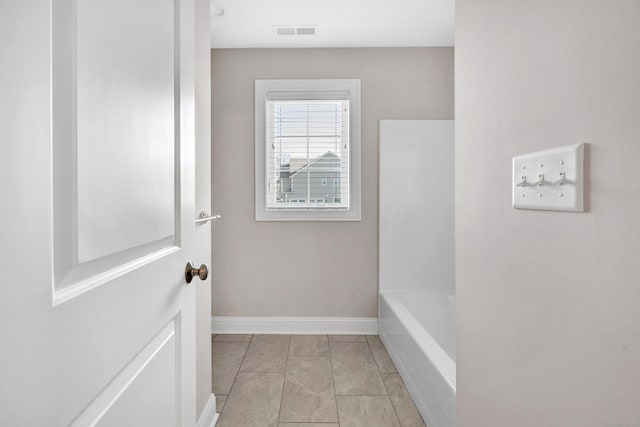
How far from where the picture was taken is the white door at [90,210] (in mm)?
394

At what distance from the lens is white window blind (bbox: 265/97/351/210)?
309 centimetres

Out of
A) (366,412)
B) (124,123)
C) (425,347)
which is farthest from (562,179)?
(366,412)

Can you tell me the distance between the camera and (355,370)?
2.42 m

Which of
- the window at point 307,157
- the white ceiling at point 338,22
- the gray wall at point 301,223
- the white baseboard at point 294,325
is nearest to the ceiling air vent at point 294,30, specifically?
the white ceiling at point 338,22

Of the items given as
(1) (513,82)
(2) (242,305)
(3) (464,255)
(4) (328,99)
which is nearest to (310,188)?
(4) (328,99)

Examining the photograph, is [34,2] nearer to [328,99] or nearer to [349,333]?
[328,99]

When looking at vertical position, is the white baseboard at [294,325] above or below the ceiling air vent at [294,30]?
below

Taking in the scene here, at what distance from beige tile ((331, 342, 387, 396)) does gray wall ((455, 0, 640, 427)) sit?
1073 mm

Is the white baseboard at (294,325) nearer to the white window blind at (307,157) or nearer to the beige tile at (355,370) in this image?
the beige tile at (355,370)

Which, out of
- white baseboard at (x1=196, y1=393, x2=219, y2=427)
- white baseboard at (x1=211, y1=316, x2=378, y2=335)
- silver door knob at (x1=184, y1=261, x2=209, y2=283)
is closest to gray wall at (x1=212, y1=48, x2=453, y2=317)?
white baseboard at (x1=211, y1=316, x2=378, y2=335)

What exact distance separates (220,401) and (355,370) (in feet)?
2.83

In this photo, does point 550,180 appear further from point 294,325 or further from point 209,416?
point 294,325

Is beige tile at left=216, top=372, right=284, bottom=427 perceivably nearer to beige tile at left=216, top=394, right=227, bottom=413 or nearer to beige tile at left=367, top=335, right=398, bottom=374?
beige tile at left=216, top=394, right=227, bottom=413

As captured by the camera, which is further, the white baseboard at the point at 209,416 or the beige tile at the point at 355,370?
the beige tile at the point at 355,370
